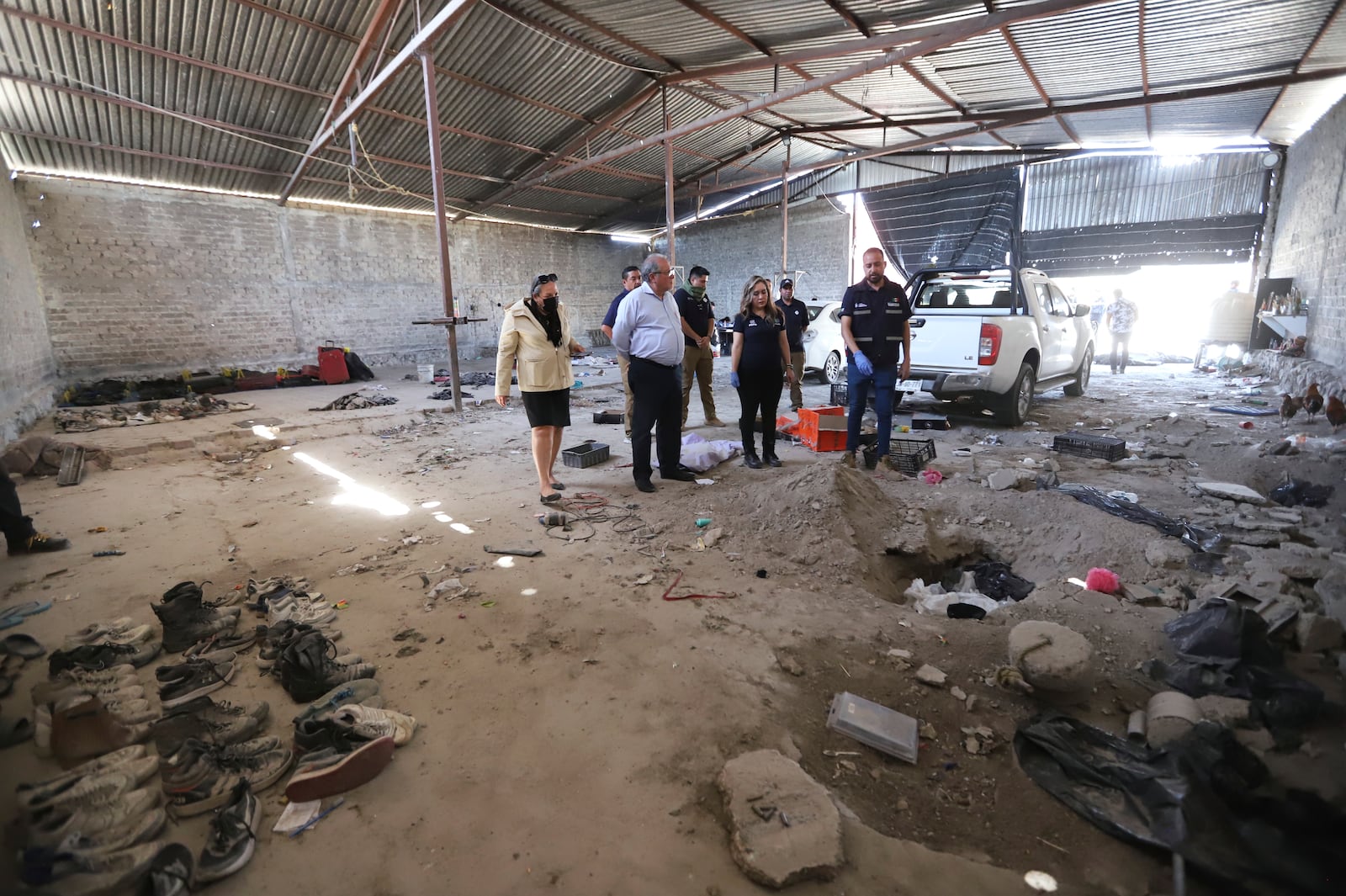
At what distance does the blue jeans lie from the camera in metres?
5.17

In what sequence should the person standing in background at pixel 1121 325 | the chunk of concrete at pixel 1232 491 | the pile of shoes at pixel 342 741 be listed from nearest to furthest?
the pile of shoes at pixel 342 741, the chunk of concrete at pixel 1232 491, the person standing in background at pixel 1121 325

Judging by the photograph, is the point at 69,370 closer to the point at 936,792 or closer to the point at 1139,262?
the point at 936,792

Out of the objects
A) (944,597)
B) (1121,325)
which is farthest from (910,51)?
(1121,325)

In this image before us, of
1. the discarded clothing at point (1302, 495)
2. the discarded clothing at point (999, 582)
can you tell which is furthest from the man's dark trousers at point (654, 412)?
the discarded clothing at point (1302, 495)

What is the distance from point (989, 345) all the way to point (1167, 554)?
3686 millimetres

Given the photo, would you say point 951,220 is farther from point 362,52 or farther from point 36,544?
point 36,544

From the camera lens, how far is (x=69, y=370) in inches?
408

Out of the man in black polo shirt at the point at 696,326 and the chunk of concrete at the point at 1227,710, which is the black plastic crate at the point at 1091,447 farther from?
the chunk of concrete at the point at 1227,710

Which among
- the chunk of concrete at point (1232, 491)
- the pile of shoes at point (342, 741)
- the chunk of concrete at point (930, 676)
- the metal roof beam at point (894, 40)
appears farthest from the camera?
the metal roof beam at point (894, 40)

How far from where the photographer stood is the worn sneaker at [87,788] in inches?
64.2

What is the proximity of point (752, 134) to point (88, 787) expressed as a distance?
15402 millimetres

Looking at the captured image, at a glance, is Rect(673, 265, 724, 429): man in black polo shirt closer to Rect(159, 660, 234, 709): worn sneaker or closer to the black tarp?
Rect(159, 660, 234, 709): worn sneaker

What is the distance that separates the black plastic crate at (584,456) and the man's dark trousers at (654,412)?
2.66 feet

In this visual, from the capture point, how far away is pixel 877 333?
5070mm
